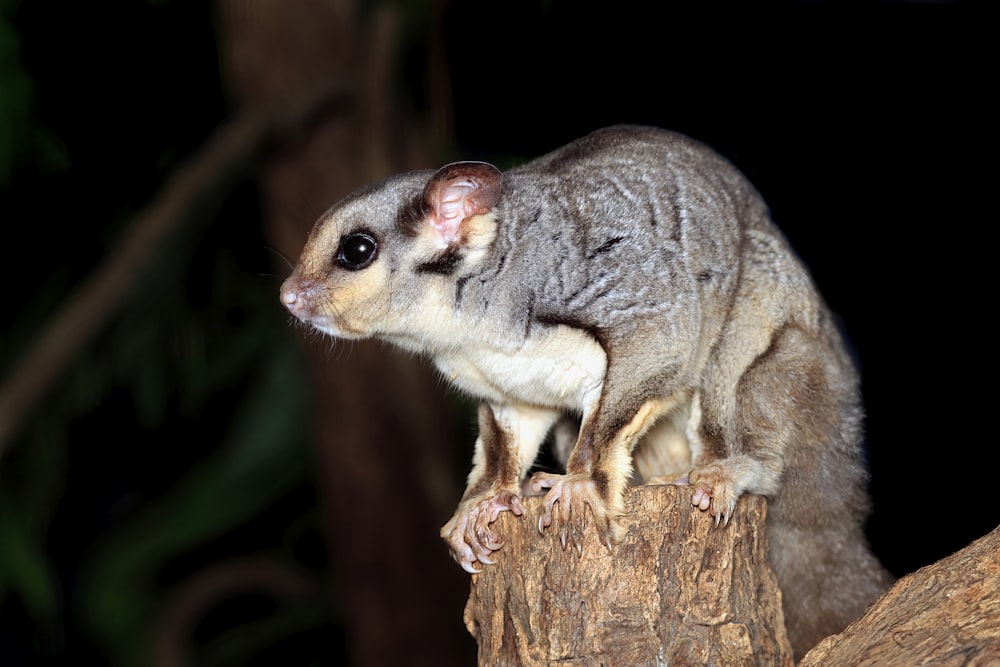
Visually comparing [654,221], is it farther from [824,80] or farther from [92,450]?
[92,450]

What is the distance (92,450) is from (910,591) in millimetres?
5654

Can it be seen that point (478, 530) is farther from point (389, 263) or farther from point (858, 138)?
point (858, 138)

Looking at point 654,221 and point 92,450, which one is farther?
point 92,450

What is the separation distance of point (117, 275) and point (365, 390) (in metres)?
1.37

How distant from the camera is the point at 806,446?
10.9ft

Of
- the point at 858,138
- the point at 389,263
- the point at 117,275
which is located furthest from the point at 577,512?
the point at 858,138

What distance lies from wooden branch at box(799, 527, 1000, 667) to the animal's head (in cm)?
122

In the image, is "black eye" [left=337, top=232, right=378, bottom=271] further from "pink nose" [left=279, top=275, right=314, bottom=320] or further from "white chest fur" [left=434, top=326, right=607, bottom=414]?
"white chest fur" [left=434, top=326, right=607, bottom=414]

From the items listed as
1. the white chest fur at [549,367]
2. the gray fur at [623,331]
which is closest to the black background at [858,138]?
the gray fur at [623,331]

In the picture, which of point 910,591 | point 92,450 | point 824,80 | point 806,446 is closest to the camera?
point 910,591

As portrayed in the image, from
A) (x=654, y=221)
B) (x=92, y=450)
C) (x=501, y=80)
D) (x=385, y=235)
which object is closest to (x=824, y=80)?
(x=501, y=80)

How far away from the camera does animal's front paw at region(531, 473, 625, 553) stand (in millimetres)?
2824

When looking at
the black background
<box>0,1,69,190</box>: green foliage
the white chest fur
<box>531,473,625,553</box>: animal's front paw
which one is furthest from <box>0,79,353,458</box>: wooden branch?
<box>531,473,625,553</box>: animal's front paw

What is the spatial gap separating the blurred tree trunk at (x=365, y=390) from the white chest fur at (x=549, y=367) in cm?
247
